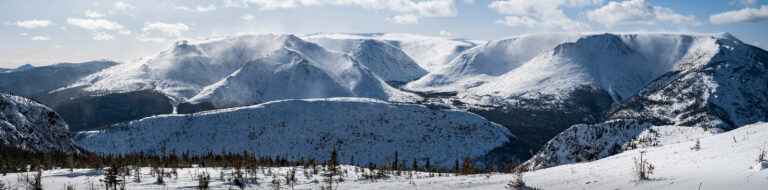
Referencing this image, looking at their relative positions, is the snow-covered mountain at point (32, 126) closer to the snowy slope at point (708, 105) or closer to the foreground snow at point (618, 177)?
the foreground snow at point (618, 177)

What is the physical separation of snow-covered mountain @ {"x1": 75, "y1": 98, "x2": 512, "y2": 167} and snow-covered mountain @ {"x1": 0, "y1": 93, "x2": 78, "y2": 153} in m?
34.0

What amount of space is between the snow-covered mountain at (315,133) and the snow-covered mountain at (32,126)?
33979mm

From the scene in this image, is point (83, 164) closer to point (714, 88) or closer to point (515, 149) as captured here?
point (515, 149)

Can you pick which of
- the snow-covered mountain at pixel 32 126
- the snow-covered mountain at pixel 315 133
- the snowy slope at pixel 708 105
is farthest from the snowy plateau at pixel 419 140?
the snowy slope at pixel 708 105

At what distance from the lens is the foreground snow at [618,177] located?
9.09 m

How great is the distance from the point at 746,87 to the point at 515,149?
160 meters

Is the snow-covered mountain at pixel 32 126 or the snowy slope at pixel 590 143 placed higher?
the snow-covered mountain at pixel 32 126

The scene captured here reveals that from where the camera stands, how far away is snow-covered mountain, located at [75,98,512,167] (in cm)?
8357

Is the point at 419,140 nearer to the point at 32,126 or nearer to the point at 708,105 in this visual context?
the point at 32,126

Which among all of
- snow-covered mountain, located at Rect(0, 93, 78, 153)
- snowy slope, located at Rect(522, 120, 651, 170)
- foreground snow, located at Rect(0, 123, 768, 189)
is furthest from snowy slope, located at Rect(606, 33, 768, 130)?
snow-covered mountain, located at Rect(0, 93, 78, 153)

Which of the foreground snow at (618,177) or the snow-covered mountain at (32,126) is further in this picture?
the snow-covered mountain at (32,126)

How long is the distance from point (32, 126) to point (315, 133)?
5108 centimetres

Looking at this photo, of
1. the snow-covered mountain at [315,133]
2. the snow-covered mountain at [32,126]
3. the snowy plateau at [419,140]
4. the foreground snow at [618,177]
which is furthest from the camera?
the snow-covered mountain at [315,133]

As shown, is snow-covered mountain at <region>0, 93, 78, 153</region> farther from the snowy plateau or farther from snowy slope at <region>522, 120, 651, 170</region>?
snowy slope at <region>522, 120, 651, 170</region>
